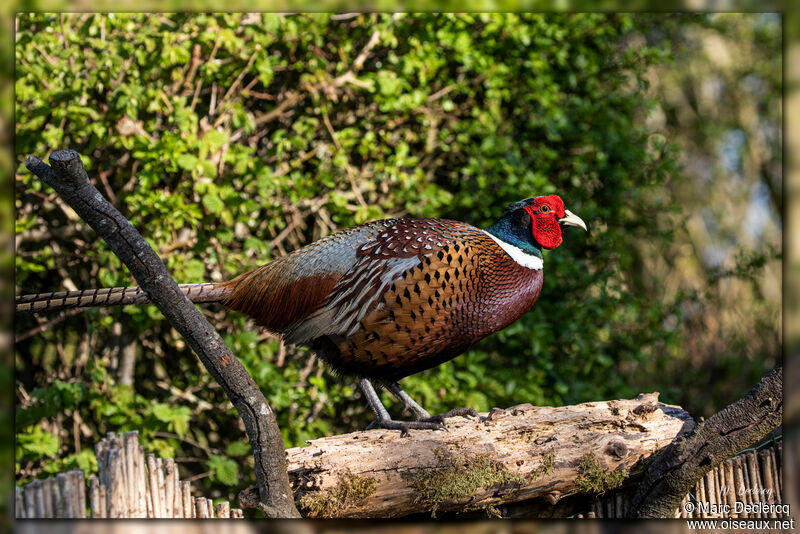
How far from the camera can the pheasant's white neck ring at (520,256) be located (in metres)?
2.63

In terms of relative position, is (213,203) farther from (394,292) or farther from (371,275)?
(394,292)

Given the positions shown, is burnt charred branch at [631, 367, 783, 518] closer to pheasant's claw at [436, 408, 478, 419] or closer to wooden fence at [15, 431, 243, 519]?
pheasant's claw at [436, 408, 478, 419]

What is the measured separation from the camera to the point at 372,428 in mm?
2715

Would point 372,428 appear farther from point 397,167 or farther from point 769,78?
point 769,78

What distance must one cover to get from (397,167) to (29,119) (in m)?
1.85

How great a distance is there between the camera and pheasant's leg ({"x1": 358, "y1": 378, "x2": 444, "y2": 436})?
255 centimetres

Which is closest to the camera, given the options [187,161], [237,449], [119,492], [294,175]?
[119,492]

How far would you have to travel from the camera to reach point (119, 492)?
2.24 meters

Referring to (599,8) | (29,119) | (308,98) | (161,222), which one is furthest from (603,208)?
(29,119)

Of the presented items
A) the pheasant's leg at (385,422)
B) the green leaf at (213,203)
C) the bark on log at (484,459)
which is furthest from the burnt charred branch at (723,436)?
the green leaf at (213,203)

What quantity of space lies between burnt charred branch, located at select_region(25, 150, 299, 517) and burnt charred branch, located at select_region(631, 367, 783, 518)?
130 centimetres

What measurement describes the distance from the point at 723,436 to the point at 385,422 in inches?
46.3

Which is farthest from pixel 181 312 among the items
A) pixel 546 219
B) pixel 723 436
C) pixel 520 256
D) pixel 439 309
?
pixel 723 436

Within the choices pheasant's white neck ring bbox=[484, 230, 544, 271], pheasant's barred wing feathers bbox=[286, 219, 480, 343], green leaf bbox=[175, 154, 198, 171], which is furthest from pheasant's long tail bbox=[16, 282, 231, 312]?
pheasant's white neck ring bbox=[484, 230, 544, 271]
